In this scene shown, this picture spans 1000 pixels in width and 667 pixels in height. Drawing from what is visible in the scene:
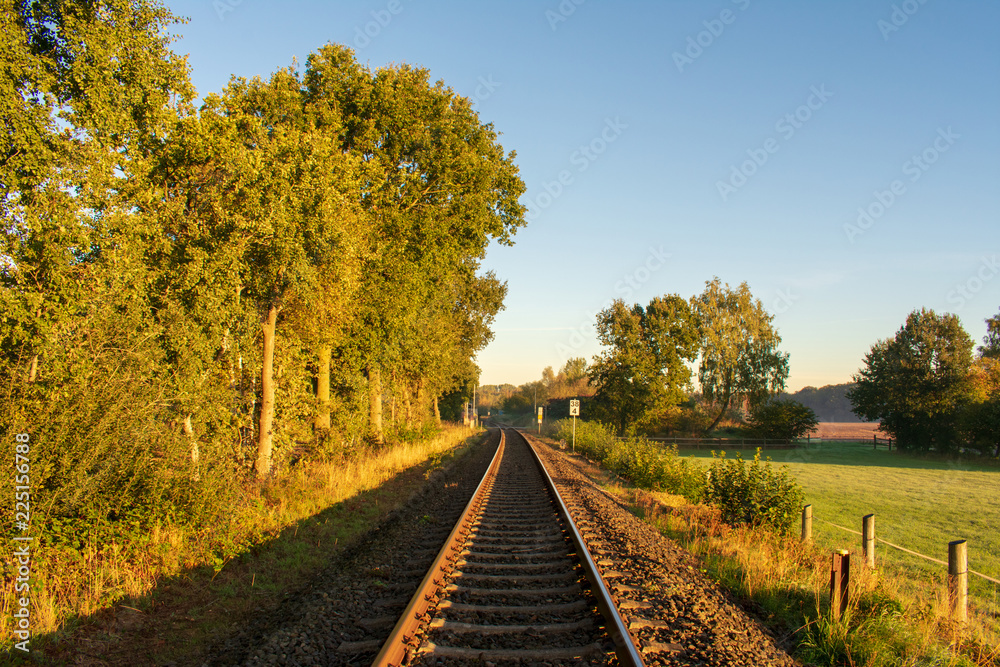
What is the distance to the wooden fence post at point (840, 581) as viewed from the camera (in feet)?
17.0

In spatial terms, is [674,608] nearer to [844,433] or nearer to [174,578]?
[174,578]

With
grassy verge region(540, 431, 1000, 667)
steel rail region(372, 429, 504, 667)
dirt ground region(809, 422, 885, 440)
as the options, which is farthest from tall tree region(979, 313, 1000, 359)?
steel rail region(372, 429, 504, 667)

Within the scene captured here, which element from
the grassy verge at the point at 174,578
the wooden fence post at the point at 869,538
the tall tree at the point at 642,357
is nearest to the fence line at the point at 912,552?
the wooden fence post at the point at 869,538

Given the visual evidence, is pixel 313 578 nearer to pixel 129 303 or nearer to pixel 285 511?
pixel 285 511

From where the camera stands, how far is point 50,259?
781 centimetres

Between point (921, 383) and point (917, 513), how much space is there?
42.1 metres

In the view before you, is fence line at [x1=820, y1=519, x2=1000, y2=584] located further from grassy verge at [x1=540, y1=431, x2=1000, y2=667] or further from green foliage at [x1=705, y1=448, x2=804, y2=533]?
green foliage at [x1=705, y1=448, x2=804, y2=533]

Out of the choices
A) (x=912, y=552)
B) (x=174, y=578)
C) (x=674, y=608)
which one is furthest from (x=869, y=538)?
(x=174, y=578)

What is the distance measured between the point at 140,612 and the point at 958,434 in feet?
189

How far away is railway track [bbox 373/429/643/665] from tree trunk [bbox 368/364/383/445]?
1272 cm

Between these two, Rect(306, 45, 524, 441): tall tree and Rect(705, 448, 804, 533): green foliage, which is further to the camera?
Rect(306, 45, 524, 441): tall tree

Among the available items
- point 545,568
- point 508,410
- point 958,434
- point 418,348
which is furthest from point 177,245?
point 508,410

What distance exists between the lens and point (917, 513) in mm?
15398

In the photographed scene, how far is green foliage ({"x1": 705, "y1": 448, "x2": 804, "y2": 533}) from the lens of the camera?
9.56 m
